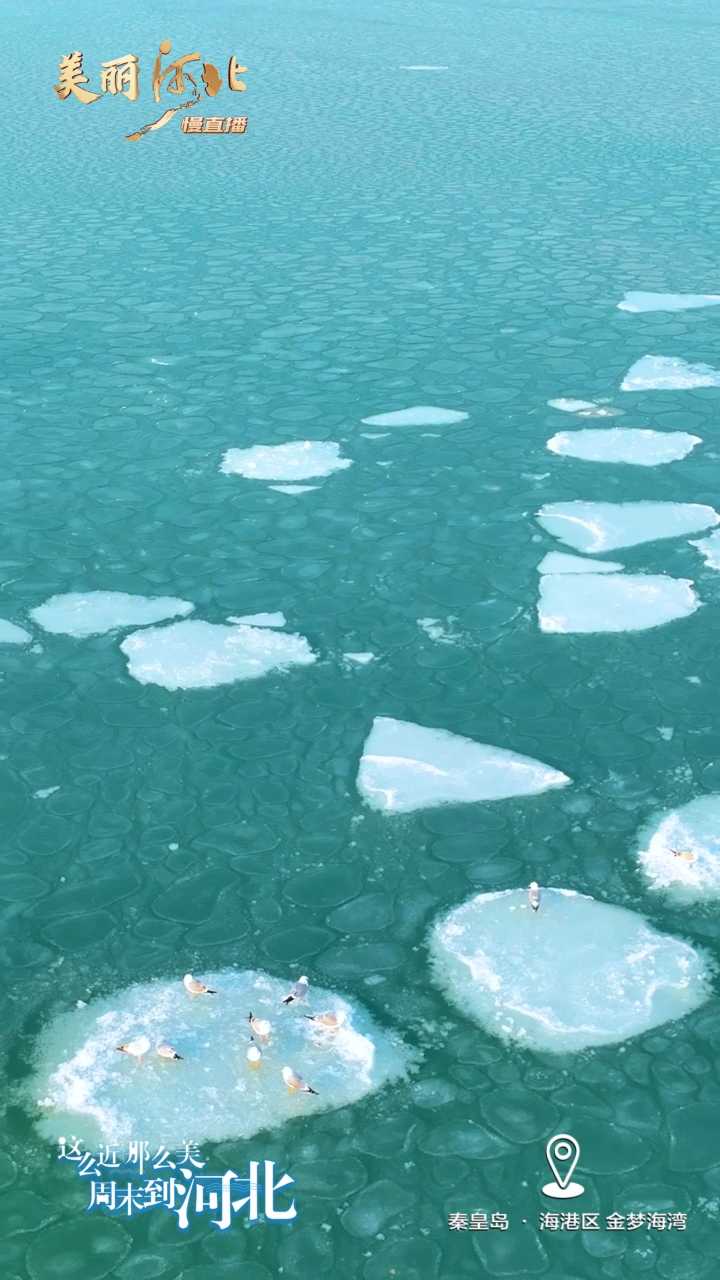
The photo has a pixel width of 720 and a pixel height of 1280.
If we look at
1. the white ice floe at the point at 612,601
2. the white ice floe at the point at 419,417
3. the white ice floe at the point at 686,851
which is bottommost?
the white ice floe at the point at 419,417

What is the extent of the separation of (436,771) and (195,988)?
181cm

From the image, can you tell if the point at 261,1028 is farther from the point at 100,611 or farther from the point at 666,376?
the point at 666,376

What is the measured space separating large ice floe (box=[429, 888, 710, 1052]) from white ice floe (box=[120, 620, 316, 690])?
2178 millimetres

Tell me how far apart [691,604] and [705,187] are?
9944 millimetres

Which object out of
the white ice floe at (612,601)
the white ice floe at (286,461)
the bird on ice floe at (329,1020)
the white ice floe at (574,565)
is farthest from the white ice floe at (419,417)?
the bird on ice floe at (329,1020)

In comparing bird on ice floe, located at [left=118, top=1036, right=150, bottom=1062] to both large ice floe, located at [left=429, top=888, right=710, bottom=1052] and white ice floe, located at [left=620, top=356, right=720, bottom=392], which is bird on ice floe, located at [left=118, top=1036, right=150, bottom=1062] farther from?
white ice floe, located at [left=620, top=356, right=720, bottom=392]

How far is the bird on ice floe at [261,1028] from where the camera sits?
5.47 meters

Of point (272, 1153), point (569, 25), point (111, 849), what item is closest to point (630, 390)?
point (111, 849)

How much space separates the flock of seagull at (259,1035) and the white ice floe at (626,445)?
5511 millimetres

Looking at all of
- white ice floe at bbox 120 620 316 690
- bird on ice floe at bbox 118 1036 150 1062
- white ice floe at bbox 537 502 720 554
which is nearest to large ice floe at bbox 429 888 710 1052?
bird on ice floe at bbox 118 1036 150 1062

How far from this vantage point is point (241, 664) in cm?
793

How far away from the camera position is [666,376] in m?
11.6

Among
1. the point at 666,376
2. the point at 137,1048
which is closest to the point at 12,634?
the point at 137,1048

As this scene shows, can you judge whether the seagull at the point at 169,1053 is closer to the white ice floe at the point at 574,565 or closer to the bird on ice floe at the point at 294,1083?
the bird on ice floe at the point at 294,1083
